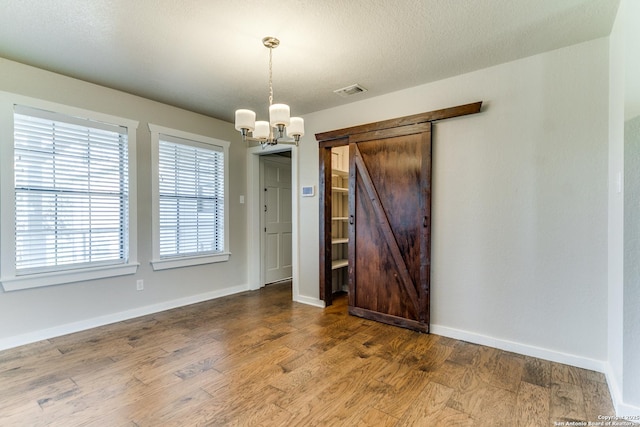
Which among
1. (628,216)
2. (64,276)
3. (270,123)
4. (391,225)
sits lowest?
(64,276)

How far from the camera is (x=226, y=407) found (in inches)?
74.9

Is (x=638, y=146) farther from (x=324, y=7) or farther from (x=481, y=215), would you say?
(x=324, y=7)

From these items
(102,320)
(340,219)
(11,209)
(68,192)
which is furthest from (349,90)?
(102,320)

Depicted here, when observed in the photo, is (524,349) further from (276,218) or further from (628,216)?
(276,218)

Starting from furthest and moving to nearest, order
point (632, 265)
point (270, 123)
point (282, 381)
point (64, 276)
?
point (64, 276), point (270, 123), point (282, 381), point (632, 265)

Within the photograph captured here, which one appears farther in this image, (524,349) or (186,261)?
(186,261)

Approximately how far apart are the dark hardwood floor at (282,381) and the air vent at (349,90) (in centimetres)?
254

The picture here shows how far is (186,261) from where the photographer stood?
13.2 feet

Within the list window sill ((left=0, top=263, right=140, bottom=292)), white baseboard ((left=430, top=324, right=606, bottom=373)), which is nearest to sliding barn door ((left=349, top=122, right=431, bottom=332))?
white baseboard ((left=430, top=324, right=606, bottom=373))

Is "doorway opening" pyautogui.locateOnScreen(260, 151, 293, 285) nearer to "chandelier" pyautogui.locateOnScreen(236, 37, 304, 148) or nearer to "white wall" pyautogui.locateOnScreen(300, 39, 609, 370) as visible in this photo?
"chandelier" pyautogui.locateOnScreen(236, 37, 304, 148)

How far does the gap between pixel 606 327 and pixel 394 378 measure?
165 cm

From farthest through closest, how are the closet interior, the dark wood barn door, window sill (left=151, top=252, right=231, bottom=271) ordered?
1. the closet interior
2. window sill (left=151, top=252, right=231, bottom=271)
3. the dark wood barn door

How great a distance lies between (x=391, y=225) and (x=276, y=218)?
255cm

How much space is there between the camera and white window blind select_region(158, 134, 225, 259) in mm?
3861
